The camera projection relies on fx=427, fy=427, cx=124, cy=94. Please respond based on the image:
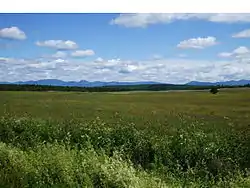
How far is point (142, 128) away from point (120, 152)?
2.67ft

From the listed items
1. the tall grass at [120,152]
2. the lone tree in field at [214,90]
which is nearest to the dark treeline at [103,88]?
the lone tree in field at [214,90]

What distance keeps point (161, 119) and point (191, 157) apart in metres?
0.83

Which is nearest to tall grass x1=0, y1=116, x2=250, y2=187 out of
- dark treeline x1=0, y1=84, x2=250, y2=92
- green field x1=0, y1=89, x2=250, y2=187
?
green field x1=0, y1=89, x2=250, y2=187

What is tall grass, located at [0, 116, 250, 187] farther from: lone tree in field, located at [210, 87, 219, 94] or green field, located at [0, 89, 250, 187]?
lone tree in field, located at [210, 87, 219, 94]

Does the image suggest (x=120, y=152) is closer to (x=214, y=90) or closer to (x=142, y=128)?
(x=142, y=128)

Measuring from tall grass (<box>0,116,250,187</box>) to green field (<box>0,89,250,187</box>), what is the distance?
0.01 metres

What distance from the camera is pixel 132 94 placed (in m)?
6.54

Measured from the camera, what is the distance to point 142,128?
22.0 ft

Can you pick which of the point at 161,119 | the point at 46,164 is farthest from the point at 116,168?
the point at 161,119

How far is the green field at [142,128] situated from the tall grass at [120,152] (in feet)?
0.05

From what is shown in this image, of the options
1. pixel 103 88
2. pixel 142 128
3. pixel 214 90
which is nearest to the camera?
pixel 214 90

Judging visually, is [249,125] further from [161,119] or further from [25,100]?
[25,100]

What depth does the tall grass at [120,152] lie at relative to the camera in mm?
5023

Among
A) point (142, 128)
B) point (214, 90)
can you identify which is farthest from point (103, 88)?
point (214, 90)
